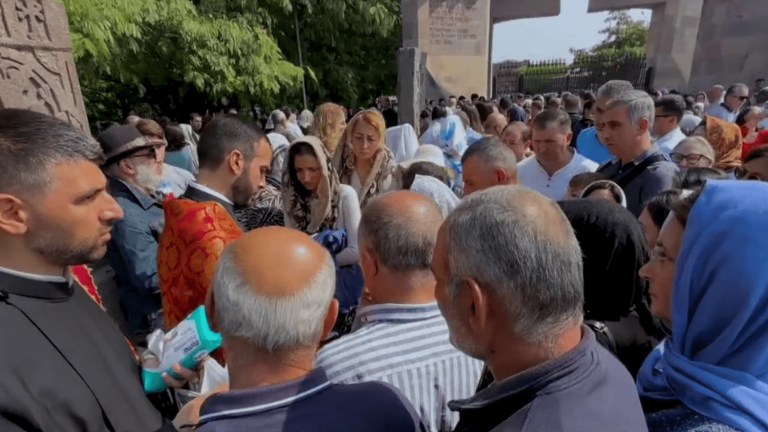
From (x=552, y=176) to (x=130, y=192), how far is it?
9.63ft

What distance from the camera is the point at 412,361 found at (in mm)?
1516

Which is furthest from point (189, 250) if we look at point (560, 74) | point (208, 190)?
point (560, 74)

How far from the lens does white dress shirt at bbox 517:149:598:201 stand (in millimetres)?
3980

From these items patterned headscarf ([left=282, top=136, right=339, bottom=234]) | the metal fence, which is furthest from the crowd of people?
the metal fence

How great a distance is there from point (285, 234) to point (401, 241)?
50 centimetres

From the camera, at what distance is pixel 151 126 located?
4.65 metres

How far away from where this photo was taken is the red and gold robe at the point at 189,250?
206 cm

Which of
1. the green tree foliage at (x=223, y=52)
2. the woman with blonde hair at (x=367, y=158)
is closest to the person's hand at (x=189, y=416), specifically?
the woman with blonde hair at (x=367, y=158)

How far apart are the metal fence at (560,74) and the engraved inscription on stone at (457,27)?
733 centimetres

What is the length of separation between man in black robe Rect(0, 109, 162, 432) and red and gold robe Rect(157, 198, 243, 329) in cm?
39

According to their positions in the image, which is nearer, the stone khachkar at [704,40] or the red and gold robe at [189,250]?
the red and gold robe at [189,250]

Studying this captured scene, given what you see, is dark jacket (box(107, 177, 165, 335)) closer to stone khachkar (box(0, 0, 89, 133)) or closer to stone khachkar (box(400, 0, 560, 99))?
stone khachkar (box(0, 0, 89, 133))

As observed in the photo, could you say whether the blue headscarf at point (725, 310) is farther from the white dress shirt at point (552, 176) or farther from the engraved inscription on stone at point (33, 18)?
the engraved inscription on stone at point (33, 18)

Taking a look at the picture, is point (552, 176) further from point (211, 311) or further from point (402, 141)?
point (211, 311)
